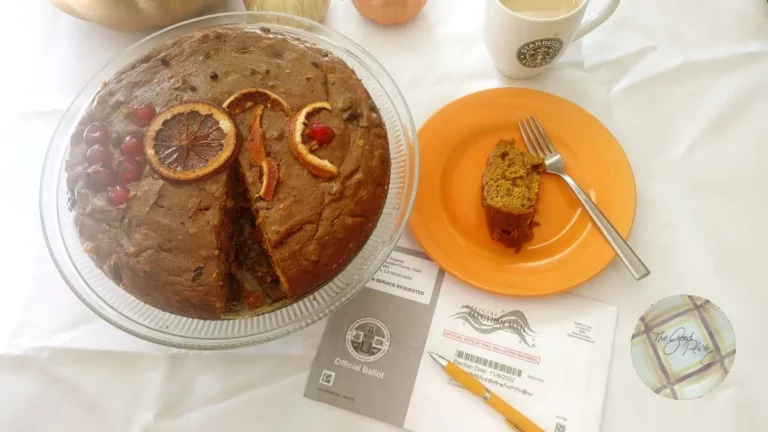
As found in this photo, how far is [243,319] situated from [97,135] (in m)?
0.56

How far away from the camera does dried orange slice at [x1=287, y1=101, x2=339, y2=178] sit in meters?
1.25

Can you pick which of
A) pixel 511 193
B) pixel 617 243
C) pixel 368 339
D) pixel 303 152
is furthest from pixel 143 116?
pixel 617 243

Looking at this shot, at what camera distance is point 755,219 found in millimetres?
1499

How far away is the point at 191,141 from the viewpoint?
1273 mm

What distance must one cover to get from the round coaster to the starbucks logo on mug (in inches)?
29.7

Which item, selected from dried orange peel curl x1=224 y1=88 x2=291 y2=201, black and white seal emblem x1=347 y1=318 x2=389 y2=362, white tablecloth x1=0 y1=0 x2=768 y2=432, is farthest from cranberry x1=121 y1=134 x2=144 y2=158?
black and white seal emblem x1=347 y1=318 x2=389 y2=362

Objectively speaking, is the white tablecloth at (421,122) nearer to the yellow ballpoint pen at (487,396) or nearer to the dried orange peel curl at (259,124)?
the yellow ballpoint pen at (487,396)

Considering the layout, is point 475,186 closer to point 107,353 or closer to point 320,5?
point 320,5

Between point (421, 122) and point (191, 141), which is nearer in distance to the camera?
point (191, 141)

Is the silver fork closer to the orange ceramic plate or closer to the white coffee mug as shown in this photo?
the orange ceramic plate

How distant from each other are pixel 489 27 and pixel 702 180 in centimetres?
76

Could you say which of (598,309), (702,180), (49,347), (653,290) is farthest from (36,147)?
(702,180)

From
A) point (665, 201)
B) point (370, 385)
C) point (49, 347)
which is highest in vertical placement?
point (665, 201)

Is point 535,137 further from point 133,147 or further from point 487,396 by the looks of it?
point 133,147
